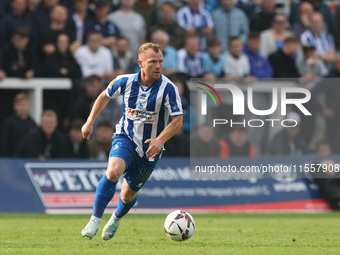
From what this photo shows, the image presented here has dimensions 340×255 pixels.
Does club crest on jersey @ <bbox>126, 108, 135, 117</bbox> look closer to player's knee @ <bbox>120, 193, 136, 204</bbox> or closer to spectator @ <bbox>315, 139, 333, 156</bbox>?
player's knee @ <bbox>120, 193, 136, 204</bbox>

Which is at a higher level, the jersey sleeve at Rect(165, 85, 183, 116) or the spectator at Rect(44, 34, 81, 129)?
the jersey sleeve at Rect(165, 85, 183, 116)

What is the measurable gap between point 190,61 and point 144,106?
28.4 feet

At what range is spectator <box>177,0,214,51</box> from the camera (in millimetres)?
19078

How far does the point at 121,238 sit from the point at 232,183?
22.4 ft

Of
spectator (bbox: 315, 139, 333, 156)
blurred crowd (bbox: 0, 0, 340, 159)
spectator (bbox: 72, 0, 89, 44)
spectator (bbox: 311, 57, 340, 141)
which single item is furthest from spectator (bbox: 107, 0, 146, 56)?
spectator (bbox: 315, 139, 333, 156)

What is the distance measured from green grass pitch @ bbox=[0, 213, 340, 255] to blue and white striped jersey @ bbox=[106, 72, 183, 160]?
1.37 meters

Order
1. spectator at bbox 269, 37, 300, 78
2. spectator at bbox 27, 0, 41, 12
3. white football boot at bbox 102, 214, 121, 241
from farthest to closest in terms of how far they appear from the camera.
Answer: spectator at bbox 269, 37, 300, 78 < spectator at bbox 27, 0, 41, 12 < white football boot at bbox 102, 214, 121, 241

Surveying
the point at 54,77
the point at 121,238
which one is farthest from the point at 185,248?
the point at 54,77

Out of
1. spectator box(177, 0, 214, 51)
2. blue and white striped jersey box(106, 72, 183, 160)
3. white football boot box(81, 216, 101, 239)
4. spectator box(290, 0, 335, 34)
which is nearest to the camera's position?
white football boot box(81, 216, 101, 239)

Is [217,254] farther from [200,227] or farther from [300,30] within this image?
[300,30]

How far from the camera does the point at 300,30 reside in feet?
68.1

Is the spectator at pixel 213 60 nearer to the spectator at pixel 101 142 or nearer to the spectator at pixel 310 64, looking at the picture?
the spectator at pixel 310 64

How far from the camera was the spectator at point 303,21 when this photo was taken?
20750 millimetres

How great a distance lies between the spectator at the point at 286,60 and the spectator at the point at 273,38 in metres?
0.66
